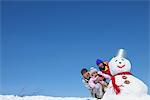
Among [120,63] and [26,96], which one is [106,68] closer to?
[120,63]

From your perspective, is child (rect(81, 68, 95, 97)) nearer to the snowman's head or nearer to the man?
the man

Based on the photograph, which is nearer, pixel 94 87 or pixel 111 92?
pixel 111 92

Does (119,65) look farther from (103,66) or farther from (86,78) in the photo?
(86,78)

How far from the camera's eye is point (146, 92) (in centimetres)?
785

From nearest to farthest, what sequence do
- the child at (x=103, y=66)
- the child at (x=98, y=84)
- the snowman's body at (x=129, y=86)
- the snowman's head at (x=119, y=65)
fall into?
the snowman's body at (x=129, y=86), the snowman's head at (x=119, y=65), the child at (x=103, y=66), the child at (x=98, y=84)

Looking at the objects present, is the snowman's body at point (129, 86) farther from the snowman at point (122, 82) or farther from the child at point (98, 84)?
the child at point (98, 84)

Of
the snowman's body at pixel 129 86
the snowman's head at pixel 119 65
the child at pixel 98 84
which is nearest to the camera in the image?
the snowman's body at pixel 129 86

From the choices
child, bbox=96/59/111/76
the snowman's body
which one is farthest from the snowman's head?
child, bbox=96/59/111/76

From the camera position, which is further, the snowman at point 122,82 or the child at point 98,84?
the child at point 98,84

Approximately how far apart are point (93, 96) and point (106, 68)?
652 millimetres

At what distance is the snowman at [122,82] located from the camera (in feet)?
25.1

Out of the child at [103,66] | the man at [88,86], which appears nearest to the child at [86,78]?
the man at [88,86]

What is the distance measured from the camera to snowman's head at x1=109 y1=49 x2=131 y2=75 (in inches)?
313

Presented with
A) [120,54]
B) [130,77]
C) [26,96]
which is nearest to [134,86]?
[130,77]
